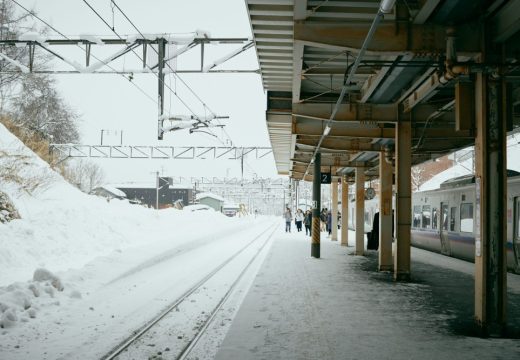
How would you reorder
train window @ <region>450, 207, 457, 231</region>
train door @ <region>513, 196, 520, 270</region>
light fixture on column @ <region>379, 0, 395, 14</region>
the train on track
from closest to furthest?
light fixture on column @ <region>379, 0, 395, 14</region>
train door @ <region>513, 196, 520, 270</region>
the train on track
train window @ <region>450, 207, 457, 231</region>

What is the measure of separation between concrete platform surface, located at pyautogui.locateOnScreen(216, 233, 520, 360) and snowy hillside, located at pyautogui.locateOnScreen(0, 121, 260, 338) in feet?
11.0

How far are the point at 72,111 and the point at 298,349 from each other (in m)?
41.5

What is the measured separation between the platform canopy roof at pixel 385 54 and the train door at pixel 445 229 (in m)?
6.29

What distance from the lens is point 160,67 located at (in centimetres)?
1602

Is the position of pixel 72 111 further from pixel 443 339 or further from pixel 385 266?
pixel 443 339

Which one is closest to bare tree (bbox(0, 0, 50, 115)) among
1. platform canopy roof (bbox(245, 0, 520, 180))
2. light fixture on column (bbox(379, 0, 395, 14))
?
platform canopy roof (bbox(245, 0, 520, 180))

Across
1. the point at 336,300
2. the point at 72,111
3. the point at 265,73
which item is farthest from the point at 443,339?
the point at 72,111

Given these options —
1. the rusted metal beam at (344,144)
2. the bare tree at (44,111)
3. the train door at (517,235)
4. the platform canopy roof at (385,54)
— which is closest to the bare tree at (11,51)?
the bare tree at (44,111)

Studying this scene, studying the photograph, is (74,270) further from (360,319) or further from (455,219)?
(455,219)

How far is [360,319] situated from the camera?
28.3 ft

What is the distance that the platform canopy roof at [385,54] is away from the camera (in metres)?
7.92

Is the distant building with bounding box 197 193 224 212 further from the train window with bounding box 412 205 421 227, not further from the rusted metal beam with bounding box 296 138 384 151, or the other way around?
the rusted metal beam with bounding box 296 138 384 151

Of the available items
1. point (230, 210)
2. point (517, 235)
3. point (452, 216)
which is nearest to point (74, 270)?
point (517, 235)

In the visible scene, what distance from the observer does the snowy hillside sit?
918cm
